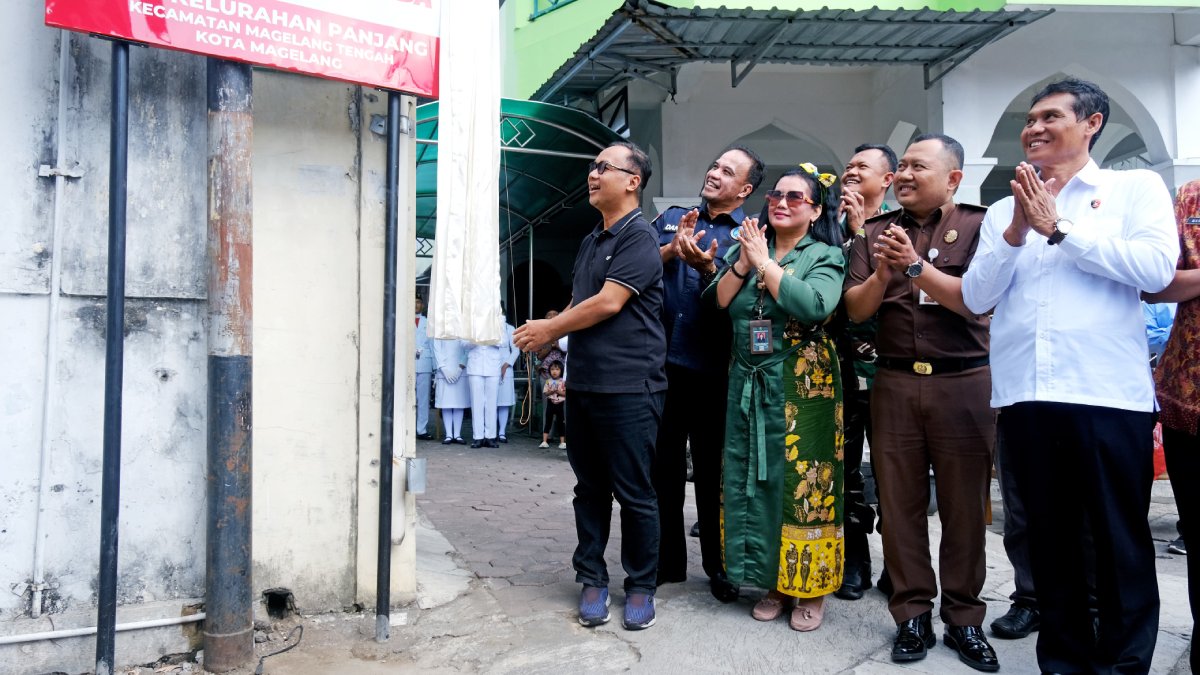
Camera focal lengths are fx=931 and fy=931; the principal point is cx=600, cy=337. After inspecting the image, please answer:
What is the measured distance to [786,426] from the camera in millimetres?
3701

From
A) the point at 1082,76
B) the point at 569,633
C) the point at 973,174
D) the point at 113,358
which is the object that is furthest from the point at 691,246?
the point at 1082,76

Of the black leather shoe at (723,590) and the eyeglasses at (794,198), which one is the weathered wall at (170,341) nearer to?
the black leather shoe at (723,590)

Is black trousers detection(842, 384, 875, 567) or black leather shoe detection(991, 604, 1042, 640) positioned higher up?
black trousers detection(842, 384, 875, 567)

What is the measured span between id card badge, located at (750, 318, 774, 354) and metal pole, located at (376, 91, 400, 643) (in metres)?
1.42

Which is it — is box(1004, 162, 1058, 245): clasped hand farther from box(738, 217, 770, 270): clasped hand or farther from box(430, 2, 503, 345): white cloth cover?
box(430, 2, 503, 345): white cloth cover

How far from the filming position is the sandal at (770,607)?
384 cm

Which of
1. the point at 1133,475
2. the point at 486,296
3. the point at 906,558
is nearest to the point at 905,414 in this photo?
the point at 906,558

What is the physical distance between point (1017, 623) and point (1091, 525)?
2.81 ft

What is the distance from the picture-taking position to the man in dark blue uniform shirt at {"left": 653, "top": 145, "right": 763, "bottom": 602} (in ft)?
13.6

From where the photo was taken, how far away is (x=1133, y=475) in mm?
2881

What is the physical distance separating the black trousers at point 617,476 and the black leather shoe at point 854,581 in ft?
3.07


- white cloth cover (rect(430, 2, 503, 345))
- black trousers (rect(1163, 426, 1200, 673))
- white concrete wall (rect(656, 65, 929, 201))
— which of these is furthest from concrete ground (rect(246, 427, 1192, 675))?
white concrete wall (rect(656, 65, 929, 201))

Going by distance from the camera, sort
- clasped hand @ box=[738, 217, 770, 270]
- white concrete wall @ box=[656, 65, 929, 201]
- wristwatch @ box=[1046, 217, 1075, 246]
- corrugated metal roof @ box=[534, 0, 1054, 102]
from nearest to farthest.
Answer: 1. wristwatch @ box=[1046, 217, 1075, 246]
2. clasped hand @ box=[738, 217, 770, 270]
3. corrugated metal roof @ box=[534, 0, 1054, 102]
4. white concrete wall @ box=[656, 65, 929, 201]

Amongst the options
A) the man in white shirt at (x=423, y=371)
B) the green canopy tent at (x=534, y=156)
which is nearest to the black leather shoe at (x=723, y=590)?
the green canopy tent at (x=534, y=156)
